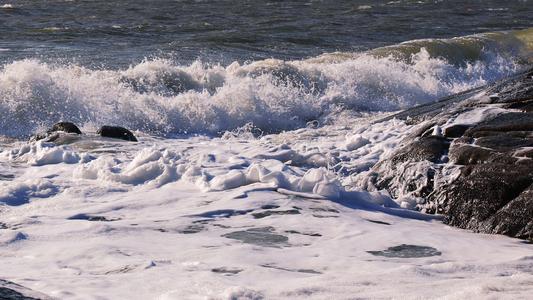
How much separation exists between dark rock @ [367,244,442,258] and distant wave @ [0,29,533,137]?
20.4 feet

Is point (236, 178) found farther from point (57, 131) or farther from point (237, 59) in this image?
point (237, 59)

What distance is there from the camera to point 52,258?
17.5ft

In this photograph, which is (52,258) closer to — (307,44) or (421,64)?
(421,64)

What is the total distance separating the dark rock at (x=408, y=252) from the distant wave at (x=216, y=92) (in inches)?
244

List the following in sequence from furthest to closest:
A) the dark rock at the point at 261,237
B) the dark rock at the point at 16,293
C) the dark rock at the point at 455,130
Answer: the dark rock at the point at 455,130 → the dark rock at the point at 261,237 → the dark rock at the point at 16,293

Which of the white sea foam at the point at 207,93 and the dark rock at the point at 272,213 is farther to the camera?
the white sea foam at the point at 207,93

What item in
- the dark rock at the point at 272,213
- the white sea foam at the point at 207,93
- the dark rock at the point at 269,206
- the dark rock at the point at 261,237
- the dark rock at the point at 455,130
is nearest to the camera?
the dark rock at the point at 261,237

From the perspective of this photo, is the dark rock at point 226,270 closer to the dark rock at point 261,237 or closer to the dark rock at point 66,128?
the dark rock at point 261,237

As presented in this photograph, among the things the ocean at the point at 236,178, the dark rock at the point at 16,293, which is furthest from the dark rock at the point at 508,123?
the dark rock at the point at 16,293

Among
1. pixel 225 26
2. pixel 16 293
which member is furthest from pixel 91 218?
pixel 225 26

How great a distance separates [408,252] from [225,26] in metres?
17.2

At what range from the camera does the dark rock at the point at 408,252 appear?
5480mm

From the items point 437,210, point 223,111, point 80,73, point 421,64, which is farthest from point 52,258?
point 421,64

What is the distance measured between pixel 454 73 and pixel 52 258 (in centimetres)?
1183
